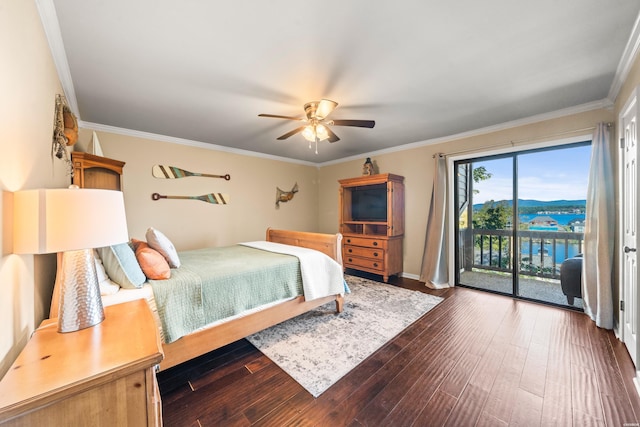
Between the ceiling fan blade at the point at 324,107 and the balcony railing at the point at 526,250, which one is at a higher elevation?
the ceiling fan blade at the point at 324,107

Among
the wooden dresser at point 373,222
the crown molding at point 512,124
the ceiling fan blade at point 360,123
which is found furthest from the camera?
the wooden dresser at point 373,222

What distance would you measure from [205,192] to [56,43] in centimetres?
258

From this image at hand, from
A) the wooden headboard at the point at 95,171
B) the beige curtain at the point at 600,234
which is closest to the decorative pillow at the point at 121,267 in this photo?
the wooden headboard at the point at 95,171

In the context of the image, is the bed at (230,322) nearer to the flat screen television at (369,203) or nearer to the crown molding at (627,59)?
the flat screen television at (369,203)

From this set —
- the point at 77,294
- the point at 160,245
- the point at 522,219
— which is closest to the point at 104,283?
the point at 160,245

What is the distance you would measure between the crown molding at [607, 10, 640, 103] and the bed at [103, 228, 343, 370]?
2.65 m

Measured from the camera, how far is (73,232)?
3.16ft

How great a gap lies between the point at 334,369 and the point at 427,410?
66cm

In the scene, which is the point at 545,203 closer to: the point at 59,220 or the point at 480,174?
the point at 480,174

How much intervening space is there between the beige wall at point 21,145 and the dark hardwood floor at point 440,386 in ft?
3.10

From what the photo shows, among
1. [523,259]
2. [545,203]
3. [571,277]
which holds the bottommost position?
[571,277]

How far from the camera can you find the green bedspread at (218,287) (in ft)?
5.62

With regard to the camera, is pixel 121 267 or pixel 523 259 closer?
pixel 121 267

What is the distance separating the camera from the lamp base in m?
1.10
